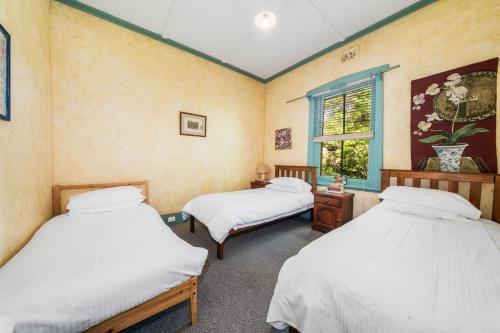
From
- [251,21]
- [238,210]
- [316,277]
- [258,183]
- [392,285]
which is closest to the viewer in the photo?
[392,285]

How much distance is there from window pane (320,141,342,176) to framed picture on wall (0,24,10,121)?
3.80 m

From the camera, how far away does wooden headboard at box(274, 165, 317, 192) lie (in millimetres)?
3431

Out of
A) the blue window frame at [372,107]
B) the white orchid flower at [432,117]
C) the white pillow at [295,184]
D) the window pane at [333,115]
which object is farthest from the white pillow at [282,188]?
the white orchid flower at [432,117]

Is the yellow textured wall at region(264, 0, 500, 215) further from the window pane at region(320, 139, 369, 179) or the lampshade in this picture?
the lampshade

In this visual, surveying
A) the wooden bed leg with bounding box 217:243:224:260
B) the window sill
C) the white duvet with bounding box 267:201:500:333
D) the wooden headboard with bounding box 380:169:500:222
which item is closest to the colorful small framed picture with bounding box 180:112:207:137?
the wooden bed leg with bounding box 217:243:224:260

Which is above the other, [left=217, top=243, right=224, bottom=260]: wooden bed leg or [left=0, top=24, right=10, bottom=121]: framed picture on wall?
[left=0, top=24, right=10, bottom=121]: framed picture on wall

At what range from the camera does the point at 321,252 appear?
1.08 m

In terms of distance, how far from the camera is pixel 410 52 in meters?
2.40

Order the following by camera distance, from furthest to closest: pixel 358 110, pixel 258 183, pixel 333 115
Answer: pixel 258 183
pixel 333 115
pixel 358 110

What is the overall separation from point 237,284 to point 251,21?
3340 millimetres

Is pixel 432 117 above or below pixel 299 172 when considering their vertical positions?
above

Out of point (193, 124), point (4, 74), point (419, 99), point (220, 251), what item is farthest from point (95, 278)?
point (419, 99)

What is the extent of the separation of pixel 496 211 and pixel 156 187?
420 cm

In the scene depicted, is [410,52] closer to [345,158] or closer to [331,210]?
[345,158]
